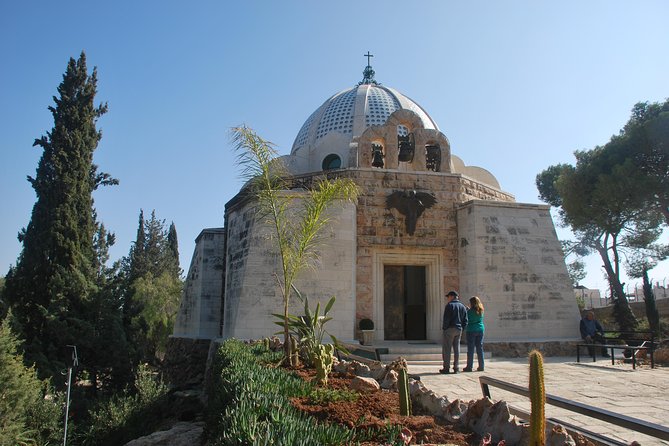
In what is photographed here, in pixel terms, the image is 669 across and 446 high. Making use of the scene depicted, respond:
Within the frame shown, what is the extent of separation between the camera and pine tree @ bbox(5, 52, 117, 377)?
15141 millimetres

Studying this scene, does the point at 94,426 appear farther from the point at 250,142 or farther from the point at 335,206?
the point at 250,142

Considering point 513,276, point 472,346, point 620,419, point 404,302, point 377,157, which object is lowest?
point 620,419

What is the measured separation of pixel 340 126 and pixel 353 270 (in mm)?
8421

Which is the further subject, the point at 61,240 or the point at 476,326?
the point at 61,240

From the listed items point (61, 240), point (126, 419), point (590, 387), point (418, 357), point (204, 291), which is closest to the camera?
point (590, 387)

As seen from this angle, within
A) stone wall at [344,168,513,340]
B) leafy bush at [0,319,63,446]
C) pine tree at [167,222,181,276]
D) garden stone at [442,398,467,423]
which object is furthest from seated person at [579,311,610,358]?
pine tree at [167,222,181,276]

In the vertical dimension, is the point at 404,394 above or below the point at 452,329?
below

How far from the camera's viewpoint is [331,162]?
1677 centimetres

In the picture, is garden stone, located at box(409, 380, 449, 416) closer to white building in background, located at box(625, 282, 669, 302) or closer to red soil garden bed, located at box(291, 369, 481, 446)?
red soil garden bed, located at box(291, 369, 481, 446)

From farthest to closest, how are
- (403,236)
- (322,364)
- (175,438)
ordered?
(403,236), (175,438), (322,364)

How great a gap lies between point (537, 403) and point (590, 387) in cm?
442

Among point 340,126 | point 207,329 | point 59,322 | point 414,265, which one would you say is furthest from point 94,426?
point 340,126

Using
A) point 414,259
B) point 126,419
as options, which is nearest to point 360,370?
point 414,259

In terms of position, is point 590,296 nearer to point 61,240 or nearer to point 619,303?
point 619,303
